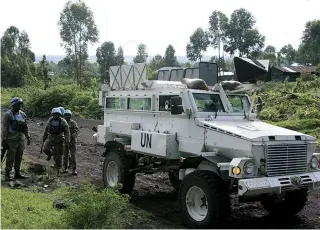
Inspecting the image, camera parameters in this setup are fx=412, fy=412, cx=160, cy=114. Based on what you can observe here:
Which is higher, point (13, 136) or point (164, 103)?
point (164, 103)

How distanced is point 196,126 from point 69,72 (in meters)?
50.2

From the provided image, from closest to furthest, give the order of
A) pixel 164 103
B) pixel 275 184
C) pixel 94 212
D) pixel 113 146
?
pixel 94 212 → pixel 275 184 → pixel 164 103 → pixel 113 146

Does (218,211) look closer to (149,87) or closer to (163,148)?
(163,148)

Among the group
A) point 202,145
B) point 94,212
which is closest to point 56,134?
point 202,145

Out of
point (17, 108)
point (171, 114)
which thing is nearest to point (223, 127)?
point (171, 114)

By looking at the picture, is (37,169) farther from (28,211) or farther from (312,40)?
(312,40)

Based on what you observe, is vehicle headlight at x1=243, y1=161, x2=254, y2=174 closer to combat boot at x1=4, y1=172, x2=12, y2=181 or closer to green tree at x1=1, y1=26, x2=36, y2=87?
combat boot at x1=4, y1=172, x2=12, y2=181

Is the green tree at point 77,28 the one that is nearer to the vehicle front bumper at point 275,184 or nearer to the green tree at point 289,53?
the vehicle front bumper at point 275,184

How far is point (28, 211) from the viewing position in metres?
6.61

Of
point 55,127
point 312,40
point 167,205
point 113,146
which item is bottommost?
point 167,205

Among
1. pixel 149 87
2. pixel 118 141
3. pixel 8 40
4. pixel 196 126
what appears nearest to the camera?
pixel 196 126

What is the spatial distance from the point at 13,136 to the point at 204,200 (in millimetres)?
5048

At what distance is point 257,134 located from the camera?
6672 millimetres

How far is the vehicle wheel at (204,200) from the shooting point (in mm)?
6348
